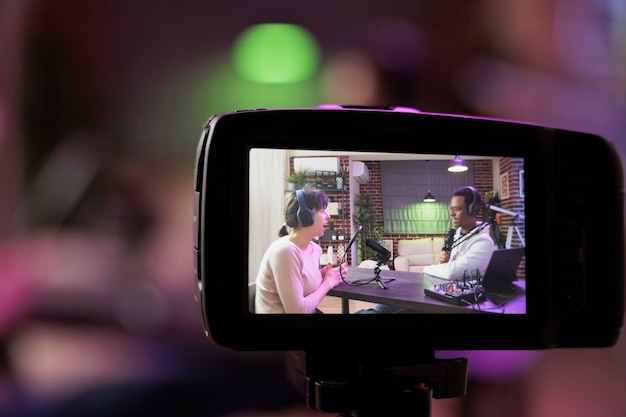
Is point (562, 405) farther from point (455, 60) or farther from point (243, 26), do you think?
point (243, 26)

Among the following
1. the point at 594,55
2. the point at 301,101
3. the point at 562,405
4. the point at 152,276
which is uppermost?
the point at 594,55

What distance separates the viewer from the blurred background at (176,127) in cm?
99

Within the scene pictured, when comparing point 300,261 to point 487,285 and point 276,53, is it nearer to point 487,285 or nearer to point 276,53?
point 487,285

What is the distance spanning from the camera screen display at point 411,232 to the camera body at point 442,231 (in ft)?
0.05

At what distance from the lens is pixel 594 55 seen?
110 centimetres

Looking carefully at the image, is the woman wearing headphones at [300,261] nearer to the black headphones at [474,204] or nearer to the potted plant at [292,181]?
the potted plant at [292,181]

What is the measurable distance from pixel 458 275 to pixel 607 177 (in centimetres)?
25

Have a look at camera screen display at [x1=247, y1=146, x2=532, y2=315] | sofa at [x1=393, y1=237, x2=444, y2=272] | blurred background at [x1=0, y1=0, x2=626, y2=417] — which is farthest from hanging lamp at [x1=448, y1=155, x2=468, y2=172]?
blurred background at [x1=0, y1=0, x2=626, y2=417]

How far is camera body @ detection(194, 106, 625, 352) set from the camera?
0.64 meters

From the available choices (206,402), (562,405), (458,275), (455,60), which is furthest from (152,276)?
(562,405)

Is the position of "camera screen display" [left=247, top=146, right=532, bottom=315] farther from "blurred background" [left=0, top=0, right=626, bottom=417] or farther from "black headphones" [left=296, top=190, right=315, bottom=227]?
"blurred background" [left=0, top=0, right=626, bottom=417]

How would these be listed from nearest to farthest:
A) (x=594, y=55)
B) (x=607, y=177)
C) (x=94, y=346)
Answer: (x=607, y=177) < (x=94, y=346) < (x=594, y=55)

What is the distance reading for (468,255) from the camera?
719 millimetres

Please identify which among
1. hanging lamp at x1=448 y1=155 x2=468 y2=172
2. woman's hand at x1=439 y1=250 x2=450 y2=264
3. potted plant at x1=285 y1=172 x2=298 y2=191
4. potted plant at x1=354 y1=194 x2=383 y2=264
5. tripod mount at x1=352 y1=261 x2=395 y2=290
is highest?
hanging lamp at x1=448 y1=155 x2=468 y2=172
